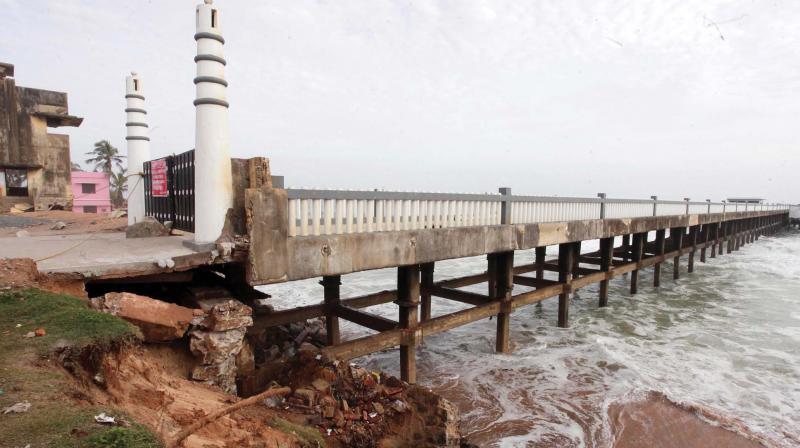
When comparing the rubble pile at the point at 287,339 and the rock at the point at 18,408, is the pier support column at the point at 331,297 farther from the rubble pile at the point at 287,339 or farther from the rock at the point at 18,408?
the rock at the point at 18,408

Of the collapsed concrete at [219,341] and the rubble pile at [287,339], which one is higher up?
the collapsed concrete at [219,341]

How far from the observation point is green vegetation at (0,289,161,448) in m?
2.01

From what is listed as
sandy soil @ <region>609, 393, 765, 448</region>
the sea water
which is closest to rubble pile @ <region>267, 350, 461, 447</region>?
the sea water

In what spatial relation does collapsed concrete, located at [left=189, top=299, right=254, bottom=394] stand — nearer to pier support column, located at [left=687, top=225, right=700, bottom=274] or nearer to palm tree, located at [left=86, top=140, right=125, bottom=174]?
pier support column, located at [left=687, top=225, right=700, bottom=274]

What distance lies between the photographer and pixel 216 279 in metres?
5.55

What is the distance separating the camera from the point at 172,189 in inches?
263

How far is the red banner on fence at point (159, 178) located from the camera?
6.82 meters

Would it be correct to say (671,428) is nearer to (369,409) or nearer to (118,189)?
(369,409)

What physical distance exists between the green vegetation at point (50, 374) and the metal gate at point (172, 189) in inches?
108

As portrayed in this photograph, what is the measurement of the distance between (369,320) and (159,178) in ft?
Result: 14.3

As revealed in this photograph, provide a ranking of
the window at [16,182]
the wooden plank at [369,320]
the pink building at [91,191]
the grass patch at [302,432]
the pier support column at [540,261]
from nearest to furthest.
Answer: the grass patch at [302,432]
the wooden plank at [369,320]
the pier support column at [540,261]
the window at [16,182]
the pink building at [91,191]

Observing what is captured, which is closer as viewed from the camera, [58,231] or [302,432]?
[302,432]

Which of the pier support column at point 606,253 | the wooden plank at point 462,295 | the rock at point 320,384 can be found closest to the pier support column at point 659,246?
the pier support column at point 606,253

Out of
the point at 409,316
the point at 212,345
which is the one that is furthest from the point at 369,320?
the point at 212,345
